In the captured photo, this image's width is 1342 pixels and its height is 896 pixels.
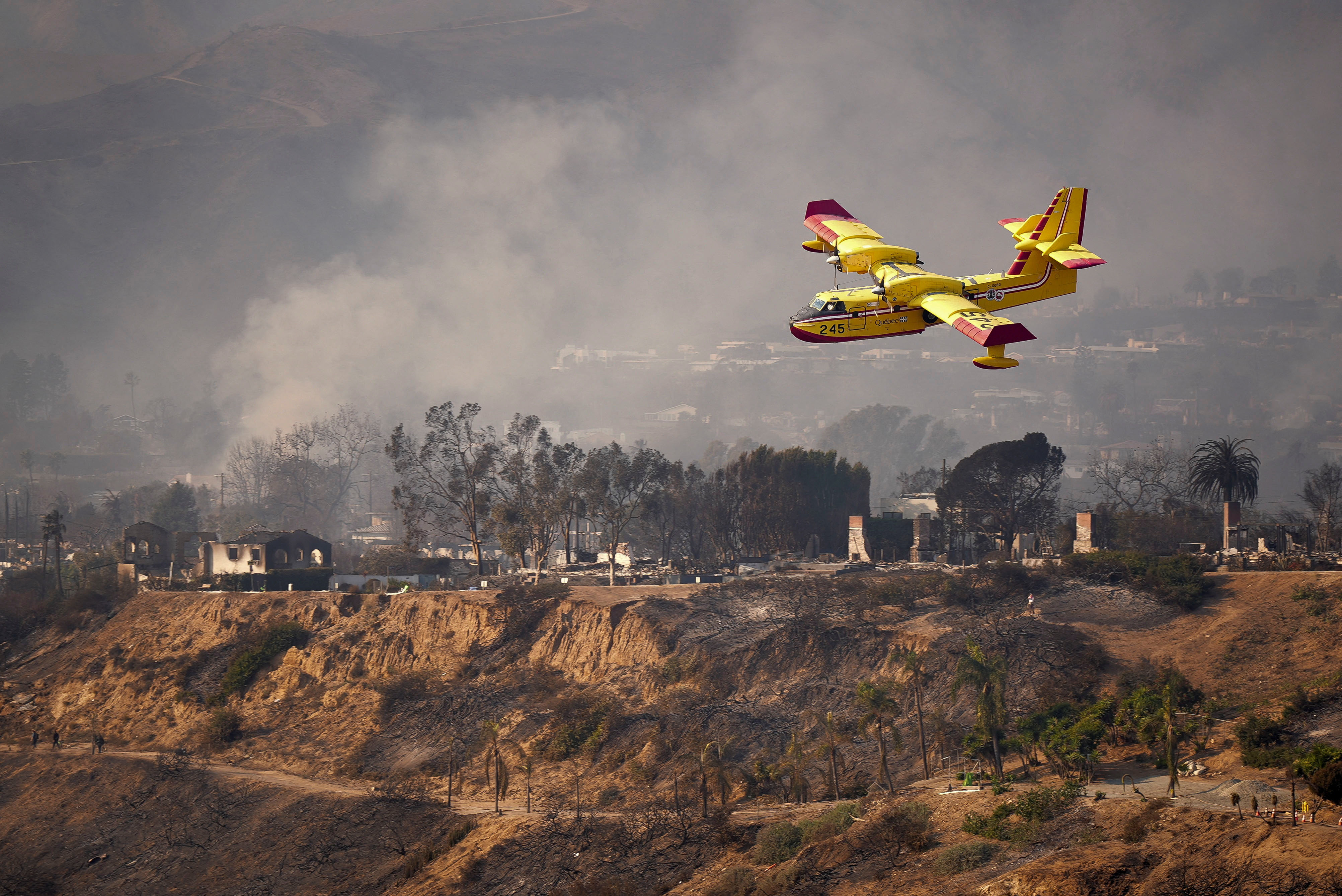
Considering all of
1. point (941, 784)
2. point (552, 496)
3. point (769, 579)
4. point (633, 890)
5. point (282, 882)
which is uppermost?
point (552, 496)

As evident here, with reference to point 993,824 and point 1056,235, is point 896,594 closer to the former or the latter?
point 993,824

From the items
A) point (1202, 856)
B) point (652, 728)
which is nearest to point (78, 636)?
point (652, 728)

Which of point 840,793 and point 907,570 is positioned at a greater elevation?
point 907,570

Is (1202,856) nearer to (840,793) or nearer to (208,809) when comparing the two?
(840,793)

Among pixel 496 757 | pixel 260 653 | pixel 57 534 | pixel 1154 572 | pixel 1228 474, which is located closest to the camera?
pixel 496 757

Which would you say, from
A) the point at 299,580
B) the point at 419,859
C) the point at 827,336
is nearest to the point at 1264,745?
the point at 827,336

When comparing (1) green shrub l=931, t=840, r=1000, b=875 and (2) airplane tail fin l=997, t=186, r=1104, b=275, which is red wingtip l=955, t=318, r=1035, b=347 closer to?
(2) airplane tail fin l=997, t=186, r=1104, b=275
